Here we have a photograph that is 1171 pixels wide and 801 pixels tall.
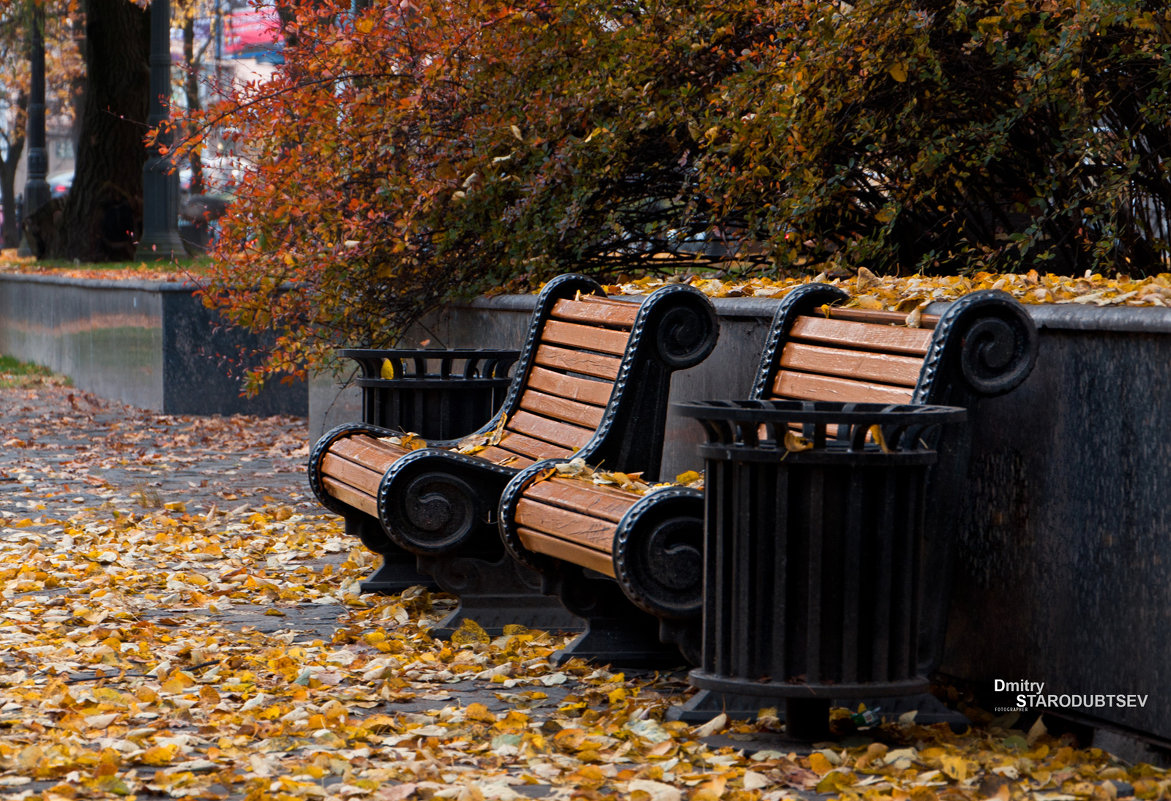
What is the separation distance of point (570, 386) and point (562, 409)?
0.10 metres

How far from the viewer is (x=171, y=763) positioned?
410 cm

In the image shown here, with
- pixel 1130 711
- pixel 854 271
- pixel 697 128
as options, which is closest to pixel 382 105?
pixel 697 128

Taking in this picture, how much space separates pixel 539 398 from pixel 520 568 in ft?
2.69

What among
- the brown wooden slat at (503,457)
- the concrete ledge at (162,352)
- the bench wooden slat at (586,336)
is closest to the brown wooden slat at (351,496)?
the brown wooden slat at (503,457)

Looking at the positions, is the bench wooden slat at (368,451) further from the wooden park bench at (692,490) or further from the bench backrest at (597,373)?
the wooden park bench at (692,490)

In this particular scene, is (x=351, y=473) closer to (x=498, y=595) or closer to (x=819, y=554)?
(x=498, y=595)

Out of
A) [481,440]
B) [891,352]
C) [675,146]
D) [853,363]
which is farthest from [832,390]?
[675,146]

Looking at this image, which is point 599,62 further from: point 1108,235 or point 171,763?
point 171,763

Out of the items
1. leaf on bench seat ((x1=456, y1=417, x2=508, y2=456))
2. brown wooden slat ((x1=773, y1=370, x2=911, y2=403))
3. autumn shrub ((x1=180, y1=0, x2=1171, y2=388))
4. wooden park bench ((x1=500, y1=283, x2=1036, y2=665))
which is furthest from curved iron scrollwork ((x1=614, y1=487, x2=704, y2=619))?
autumn shrub ((x1=180, y1=0, x2=1171, y2=388))

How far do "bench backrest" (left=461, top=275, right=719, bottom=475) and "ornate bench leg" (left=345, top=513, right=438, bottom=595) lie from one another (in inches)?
23.8

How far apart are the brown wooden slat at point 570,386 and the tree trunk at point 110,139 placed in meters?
14.7

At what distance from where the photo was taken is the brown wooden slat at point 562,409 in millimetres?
5848

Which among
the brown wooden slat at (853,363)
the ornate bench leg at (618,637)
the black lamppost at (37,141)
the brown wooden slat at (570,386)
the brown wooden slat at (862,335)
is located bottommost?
the ornate bench leg at (618,637)

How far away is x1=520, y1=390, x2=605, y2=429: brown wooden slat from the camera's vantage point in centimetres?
585
